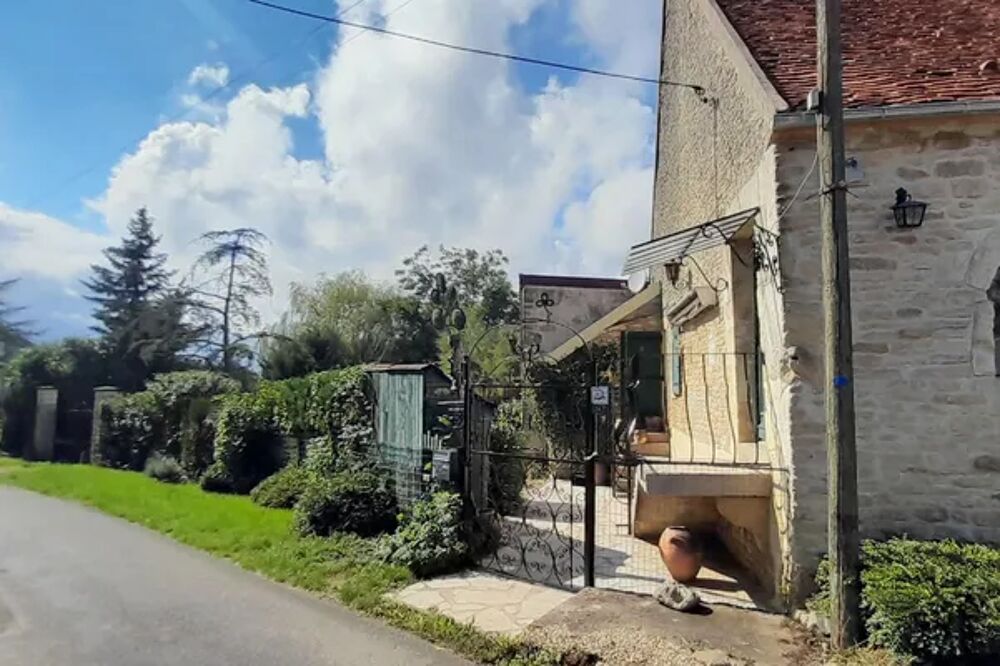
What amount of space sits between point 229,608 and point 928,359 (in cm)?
807

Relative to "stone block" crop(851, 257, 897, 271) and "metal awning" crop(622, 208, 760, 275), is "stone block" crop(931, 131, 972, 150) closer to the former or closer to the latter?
"stone block" crop(851, 257, 897, 271)

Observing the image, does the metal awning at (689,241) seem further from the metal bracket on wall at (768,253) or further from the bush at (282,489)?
the bush at (282,489)

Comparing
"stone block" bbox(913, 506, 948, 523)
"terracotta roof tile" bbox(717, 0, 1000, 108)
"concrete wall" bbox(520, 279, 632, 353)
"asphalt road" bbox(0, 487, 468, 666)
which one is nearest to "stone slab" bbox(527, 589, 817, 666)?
"asphalt road" bbox(0, 487, 468, 666)

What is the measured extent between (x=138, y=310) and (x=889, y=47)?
42.0 m

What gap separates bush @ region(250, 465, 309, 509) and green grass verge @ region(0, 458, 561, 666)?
30 cm

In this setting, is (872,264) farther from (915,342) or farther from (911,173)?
(911,173)

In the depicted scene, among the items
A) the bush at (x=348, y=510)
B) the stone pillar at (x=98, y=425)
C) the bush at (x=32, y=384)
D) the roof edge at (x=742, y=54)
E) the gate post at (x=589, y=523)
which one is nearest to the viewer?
the roof edge at (x=742, y=54)

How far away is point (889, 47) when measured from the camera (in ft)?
28.1

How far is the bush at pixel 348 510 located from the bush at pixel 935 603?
6809 millimetres

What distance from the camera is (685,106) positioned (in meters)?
12.9

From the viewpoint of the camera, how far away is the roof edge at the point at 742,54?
24.8ft

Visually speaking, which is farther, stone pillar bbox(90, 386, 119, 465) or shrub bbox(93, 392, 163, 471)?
stone pillar bbox(90, 386, 119, 465)

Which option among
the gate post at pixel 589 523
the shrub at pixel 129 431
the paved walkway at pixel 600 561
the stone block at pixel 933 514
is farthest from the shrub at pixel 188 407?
the stone block at pixel 933 514

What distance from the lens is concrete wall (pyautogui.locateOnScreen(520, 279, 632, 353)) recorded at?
953 inches
